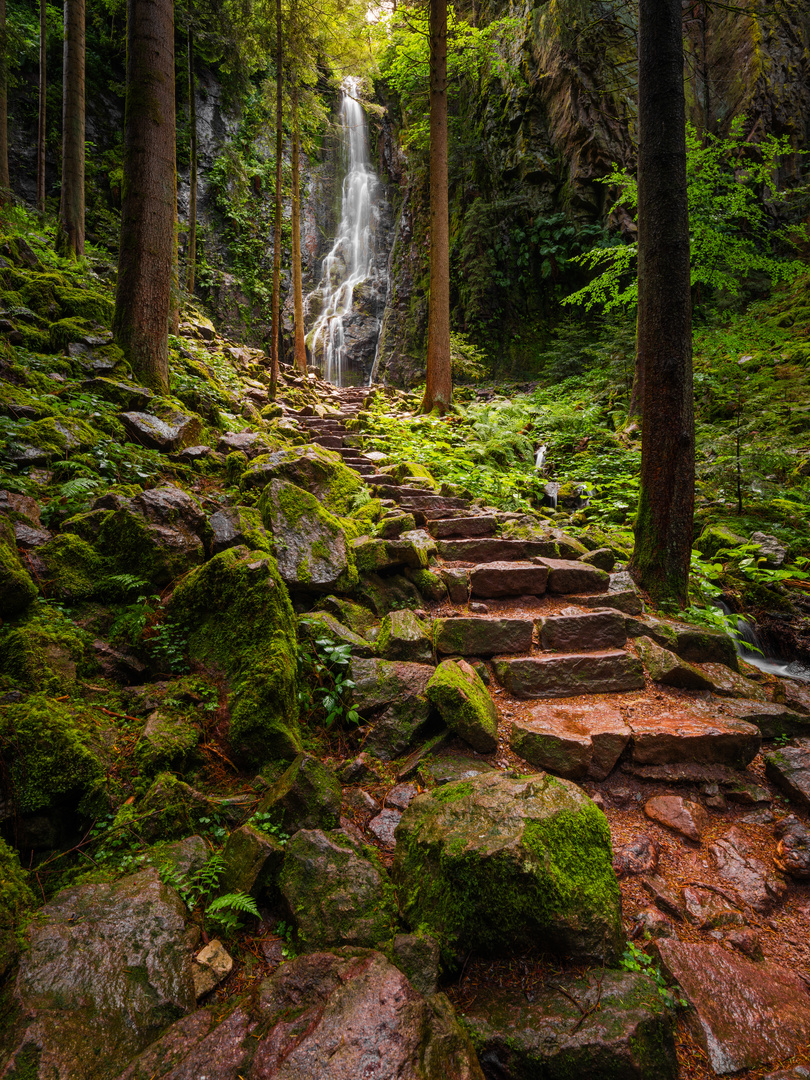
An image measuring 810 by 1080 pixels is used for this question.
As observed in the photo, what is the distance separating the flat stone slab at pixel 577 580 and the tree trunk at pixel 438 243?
24.3ft

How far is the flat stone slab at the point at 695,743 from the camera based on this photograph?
296 cm

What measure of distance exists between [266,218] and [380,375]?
8944 millimetres

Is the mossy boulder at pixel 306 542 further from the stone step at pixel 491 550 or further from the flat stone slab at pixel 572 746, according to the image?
the flat stone slab at pixel 572 746

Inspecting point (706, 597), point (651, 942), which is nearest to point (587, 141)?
point (706, 597)

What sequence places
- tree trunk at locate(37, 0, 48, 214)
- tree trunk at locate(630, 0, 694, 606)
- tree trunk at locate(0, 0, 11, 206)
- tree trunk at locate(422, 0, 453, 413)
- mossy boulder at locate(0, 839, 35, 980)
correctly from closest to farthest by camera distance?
mossy boulder at locate(0, 839, 35, 980) < tree trunk at locate(630, 0, 694, 606) < tree trunk at locate(0, 0, 11, 206) < tree trunk at locate(422, 0, 453, 413) < tree trunk at locate(37, 0, 48, 214)

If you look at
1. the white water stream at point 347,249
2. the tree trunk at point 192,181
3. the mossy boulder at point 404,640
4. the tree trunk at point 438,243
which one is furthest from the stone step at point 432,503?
the white water stream at point 347,249

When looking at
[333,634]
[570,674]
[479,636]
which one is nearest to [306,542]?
[333,634]

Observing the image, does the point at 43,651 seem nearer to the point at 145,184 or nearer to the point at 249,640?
the point at 249,640

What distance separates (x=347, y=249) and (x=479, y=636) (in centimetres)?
3212

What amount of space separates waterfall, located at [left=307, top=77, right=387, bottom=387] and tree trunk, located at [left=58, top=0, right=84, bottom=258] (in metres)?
15.9

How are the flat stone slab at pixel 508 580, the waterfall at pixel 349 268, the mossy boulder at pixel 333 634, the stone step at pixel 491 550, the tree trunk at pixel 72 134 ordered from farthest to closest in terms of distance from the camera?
the waterfall at pixel 349 268, the tree trunk at pixel 72 134, the stone step at pixel 491 550, the flat stone slab at pixel 508 580, the mossy boulder at pixel 333 634

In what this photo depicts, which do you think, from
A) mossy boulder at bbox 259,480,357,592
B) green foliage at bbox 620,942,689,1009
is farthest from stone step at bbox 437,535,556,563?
green foliage at bbox 620,942,689,1009

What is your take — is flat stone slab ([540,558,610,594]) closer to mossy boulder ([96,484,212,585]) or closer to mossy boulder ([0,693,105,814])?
mossy boulder ([96,484,212,585])

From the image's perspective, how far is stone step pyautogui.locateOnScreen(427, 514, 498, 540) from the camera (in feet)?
18.7
